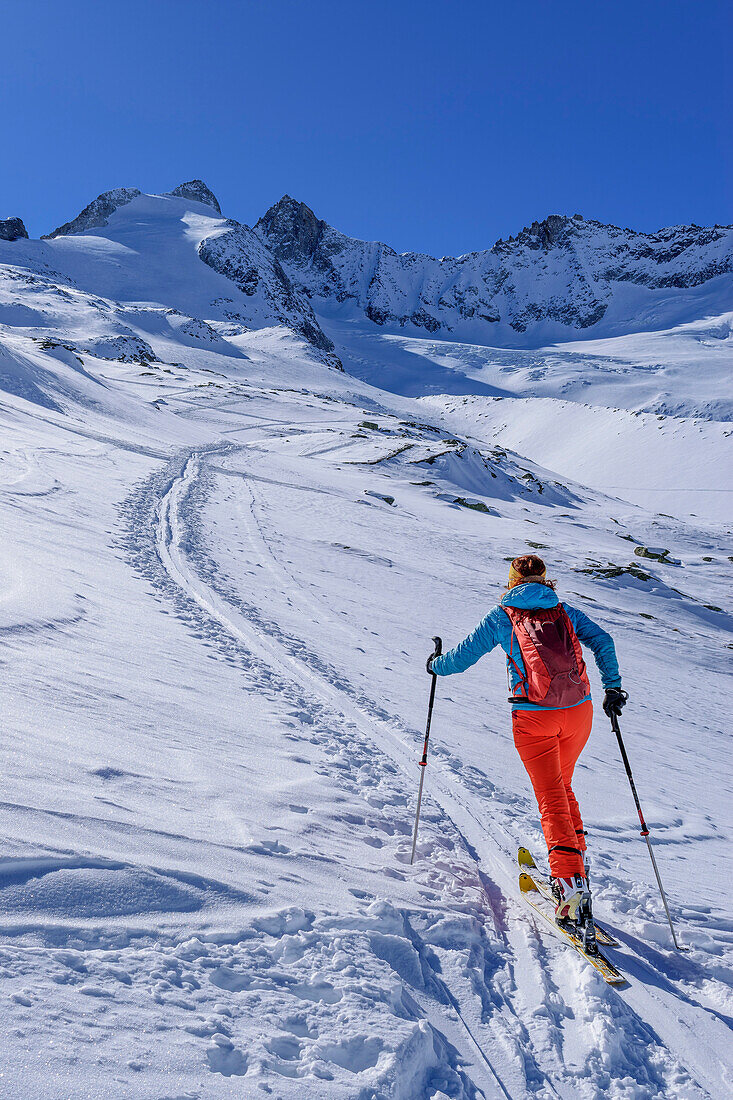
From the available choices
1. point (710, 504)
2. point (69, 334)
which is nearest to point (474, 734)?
point (710, 504)

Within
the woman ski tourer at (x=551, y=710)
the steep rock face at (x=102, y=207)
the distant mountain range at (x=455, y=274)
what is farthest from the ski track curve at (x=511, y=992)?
the steep rock face at (x=102, y=207)

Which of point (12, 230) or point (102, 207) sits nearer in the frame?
point (12, 230)

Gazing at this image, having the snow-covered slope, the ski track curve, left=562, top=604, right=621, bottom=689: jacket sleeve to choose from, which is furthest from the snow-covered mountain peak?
left=562, top=604, right=621, bottom=689: jacket sleeve

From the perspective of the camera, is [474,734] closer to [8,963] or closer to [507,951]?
[507,951]

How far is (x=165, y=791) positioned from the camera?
3.78 meters

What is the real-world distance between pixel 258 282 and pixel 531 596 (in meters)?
127

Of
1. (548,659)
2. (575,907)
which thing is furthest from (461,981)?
(548,659)

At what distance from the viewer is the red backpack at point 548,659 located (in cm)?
365

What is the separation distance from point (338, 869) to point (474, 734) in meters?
3.58

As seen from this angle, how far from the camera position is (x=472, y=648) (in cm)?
421

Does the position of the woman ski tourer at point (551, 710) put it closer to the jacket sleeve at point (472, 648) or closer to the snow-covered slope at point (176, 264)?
the jacket sleeve at point (472, 648)

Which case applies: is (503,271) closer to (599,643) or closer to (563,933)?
(599,643)

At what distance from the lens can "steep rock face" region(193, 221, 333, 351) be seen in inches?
4493

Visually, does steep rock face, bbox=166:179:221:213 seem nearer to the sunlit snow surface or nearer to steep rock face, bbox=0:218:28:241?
steep rock face, bbox=0:218:28:241
